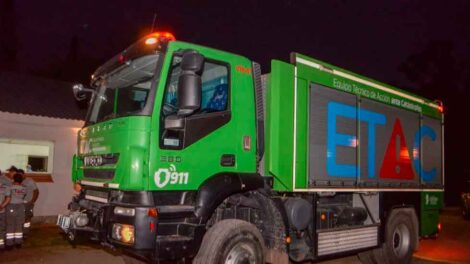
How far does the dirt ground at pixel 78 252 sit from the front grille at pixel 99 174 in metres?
1.65

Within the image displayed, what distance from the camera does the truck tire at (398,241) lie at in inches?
332

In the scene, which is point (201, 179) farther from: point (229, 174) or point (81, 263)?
point (81, 263)

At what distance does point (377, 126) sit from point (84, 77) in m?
30.3

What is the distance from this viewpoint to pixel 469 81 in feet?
122

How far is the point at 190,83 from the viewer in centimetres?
501

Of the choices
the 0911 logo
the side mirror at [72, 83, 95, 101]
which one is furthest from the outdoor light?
the side mirror at [72, 83, 95, 101]

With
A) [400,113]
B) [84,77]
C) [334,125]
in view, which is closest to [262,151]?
[334,125]

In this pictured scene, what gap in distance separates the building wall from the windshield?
285 inches

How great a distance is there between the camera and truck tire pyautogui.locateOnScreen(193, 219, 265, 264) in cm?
544

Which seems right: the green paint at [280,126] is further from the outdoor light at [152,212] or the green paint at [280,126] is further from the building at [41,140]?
the building at [41,140]

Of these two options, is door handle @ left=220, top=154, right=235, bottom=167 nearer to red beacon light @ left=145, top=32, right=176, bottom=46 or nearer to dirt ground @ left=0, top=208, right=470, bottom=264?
red beacon light @ left=145, top=32, right=176, bottom=46

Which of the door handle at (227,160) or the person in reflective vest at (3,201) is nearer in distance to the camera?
the door handle at (227,160)

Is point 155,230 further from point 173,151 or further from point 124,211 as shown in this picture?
point 173,151

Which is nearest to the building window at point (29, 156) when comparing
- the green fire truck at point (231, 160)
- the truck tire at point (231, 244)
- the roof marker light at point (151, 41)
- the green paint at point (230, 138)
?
the green fire truck at point (231, 160)
